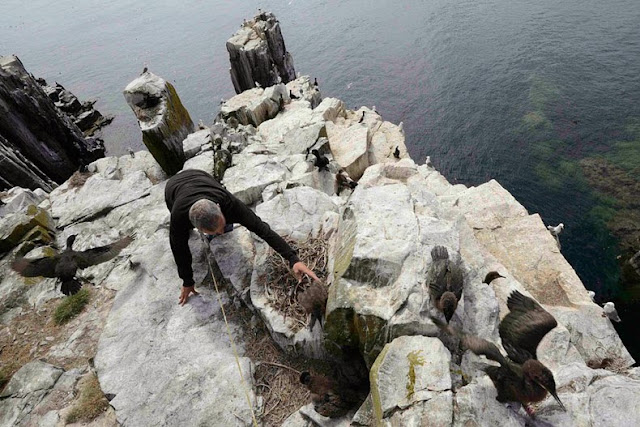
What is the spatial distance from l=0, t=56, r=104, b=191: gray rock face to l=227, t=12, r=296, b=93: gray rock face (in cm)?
1619

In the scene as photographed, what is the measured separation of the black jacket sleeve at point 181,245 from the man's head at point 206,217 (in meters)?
0.94

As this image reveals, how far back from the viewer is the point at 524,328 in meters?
5.48

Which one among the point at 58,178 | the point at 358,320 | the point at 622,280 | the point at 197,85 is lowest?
the point at 622,280

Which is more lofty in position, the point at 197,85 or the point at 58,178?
the point at 58,178

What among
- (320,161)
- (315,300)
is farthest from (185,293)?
(320,161)

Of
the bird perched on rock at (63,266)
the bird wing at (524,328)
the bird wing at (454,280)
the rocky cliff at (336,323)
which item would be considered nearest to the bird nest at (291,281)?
the rocky cliff at (336,323)

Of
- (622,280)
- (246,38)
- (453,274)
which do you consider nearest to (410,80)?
(246,38)

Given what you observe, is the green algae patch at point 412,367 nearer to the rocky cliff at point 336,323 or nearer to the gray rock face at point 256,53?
the rocky cliff at point 336,323

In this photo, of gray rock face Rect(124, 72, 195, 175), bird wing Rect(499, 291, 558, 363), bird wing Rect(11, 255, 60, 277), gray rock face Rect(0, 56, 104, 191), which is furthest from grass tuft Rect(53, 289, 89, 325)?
gray rock face Rect(0, 56, 104, 191)

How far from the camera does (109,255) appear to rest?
373 inches

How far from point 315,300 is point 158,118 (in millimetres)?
11394

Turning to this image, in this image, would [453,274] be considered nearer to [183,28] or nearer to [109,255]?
[109,255]

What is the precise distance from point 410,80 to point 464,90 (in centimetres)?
876

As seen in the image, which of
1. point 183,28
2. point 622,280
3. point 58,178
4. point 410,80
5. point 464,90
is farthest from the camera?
point 183,28
